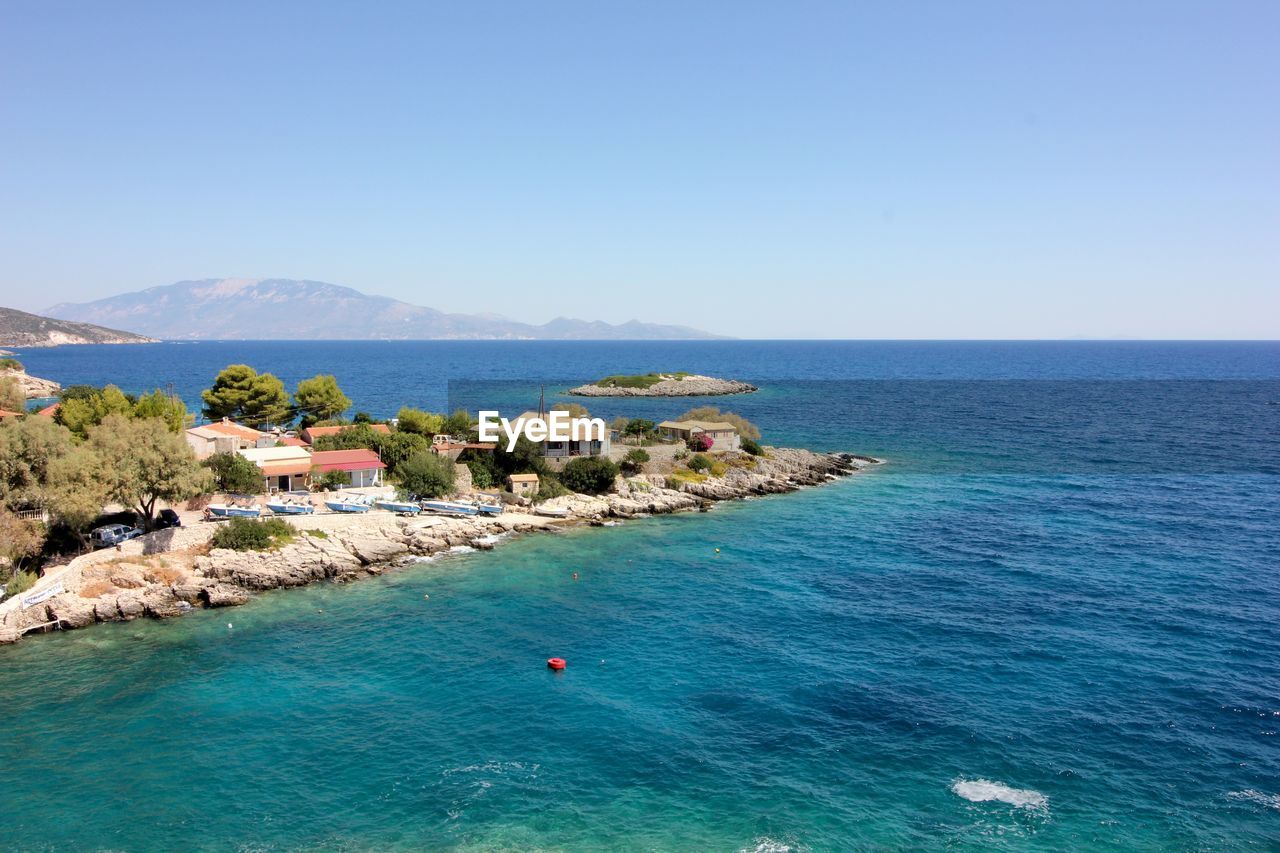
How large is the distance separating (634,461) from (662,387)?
309 feet

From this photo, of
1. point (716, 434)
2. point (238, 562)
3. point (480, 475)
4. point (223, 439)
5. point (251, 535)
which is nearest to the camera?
point (238, 562)

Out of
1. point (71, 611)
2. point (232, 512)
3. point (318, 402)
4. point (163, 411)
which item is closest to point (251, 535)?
point (232, 512)

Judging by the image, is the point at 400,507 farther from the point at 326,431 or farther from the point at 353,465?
the point at 326,431

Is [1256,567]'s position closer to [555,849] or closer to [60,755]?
[555,849]

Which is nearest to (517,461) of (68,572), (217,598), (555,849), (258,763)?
(217,598)

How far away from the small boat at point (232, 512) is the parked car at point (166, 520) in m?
1.79

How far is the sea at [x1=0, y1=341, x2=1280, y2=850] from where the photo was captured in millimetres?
24109

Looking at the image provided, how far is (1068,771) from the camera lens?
26688 mm

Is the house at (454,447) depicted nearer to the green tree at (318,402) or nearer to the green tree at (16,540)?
the green tree at (318,402)

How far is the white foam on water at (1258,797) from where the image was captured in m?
24.9

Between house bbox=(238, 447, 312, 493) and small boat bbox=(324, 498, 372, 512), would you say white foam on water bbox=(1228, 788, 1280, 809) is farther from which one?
house bbox=(238, 447, 312, 493)

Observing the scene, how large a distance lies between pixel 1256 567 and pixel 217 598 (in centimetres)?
6269

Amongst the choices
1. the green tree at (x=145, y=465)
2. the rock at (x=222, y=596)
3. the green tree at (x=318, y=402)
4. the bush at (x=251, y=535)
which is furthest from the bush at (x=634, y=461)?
the green tree at (x=318, y=402)

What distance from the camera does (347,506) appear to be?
5506cm
